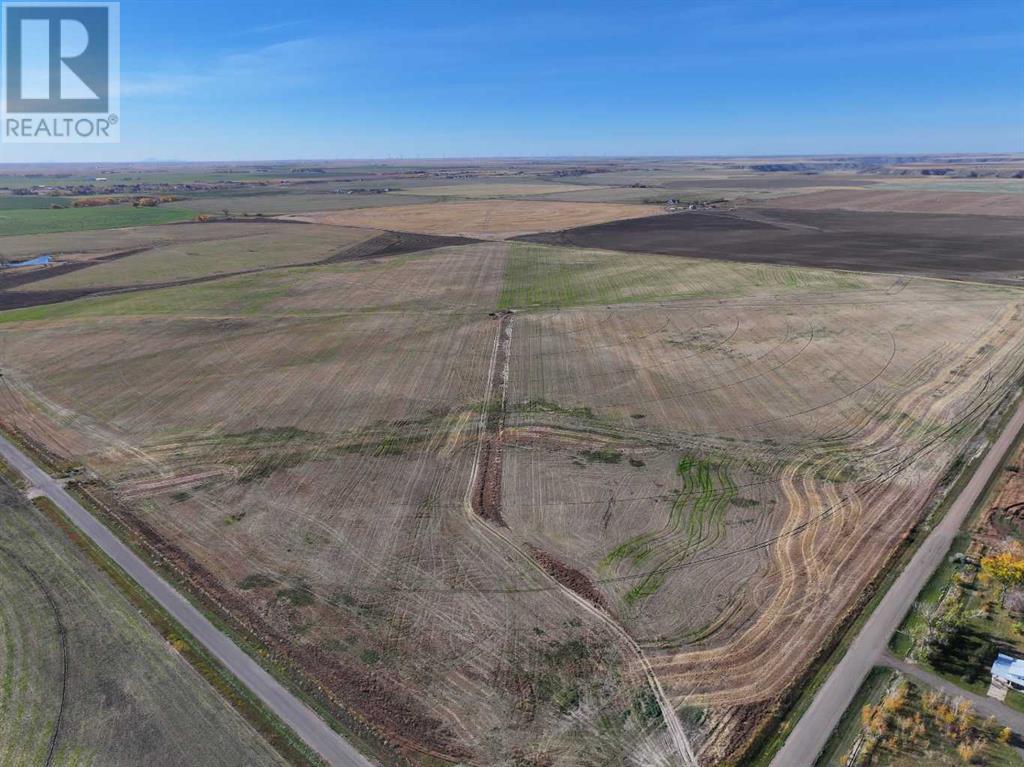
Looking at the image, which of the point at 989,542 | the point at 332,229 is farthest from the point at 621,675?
the point at 332,229

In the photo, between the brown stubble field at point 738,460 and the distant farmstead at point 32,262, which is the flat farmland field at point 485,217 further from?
the brown stubble field at point 738,460

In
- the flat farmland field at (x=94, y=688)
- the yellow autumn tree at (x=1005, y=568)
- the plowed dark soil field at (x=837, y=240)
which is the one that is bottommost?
the flat farmland field at (x=94, y=688)

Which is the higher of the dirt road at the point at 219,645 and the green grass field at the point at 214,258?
the green grass field at the point at 214,258

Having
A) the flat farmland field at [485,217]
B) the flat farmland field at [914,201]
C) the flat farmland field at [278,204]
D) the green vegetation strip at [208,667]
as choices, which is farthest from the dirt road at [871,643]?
the flat farmland field at [278,204]

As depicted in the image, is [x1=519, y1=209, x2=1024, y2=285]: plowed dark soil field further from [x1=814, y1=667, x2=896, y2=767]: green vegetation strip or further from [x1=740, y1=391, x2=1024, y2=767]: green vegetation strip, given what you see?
[x1=814, y1=667, x2=896, y2=767]: green vegetation strip

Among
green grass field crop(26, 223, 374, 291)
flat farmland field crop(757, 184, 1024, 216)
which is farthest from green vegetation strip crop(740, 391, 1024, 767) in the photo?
flat farmland field crop(757, 184, 1024, 216)

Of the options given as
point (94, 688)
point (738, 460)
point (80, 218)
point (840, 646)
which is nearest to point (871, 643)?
point (840, 646)

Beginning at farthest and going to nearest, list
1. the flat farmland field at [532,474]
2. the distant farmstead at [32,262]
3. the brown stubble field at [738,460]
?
the distant farmstead at [32,262], the brown stubble field at [738,460], the flat farmland field at [532,474]
